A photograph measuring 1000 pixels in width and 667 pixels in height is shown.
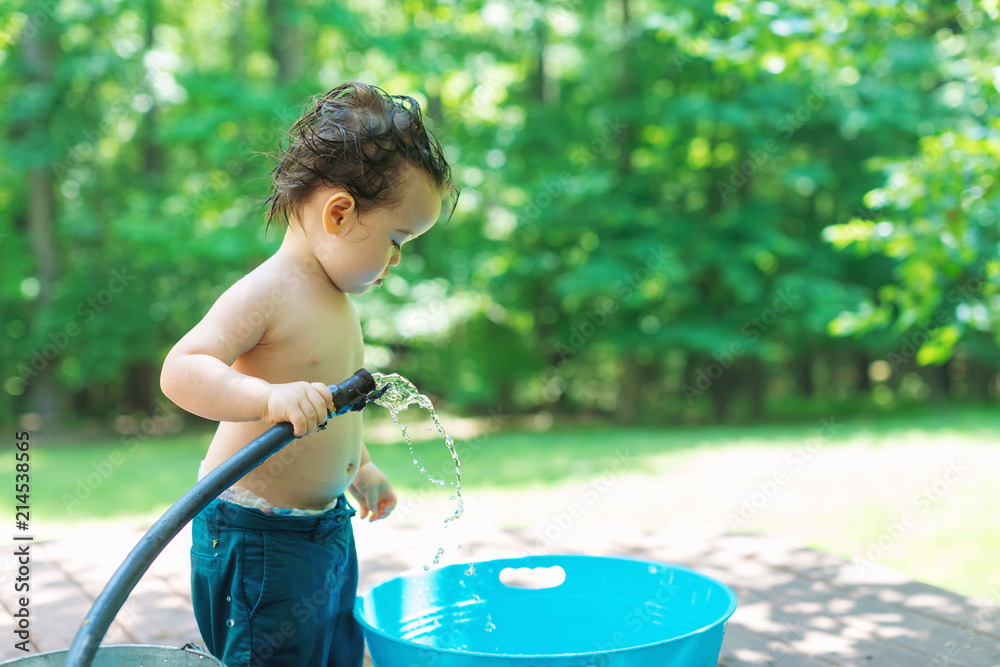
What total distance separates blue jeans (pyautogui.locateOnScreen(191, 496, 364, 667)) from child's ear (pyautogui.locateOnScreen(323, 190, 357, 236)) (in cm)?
53

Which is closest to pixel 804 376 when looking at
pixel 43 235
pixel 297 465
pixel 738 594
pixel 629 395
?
pixel 629 395

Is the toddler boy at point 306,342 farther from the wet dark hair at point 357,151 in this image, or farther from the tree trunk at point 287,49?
the tree trunk at point 287,49

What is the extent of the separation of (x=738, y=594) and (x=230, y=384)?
6.12 feet

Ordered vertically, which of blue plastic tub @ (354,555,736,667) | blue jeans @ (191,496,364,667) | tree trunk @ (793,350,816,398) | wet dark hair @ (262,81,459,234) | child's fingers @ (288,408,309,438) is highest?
wet dark hair @ (262,81,459,234)

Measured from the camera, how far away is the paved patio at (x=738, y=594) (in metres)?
2.18

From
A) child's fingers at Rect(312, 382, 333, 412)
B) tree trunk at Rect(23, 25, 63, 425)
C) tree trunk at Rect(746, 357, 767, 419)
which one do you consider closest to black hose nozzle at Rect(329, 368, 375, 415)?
child's fingers at Rect(312, 382, 333, 412)

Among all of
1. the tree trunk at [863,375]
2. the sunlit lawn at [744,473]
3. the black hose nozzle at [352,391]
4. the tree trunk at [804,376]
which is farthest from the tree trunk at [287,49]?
the tree trunk at [804,376]

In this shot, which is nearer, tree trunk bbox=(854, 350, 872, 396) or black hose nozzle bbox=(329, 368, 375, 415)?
black hose nozzle bbox=(329, 368, 375, 415)

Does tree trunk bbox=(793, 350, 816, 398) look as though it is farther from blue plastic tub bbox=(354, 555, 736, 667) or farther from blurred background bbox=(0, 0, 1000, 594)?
blue plastic tub bbox=(354, 555, 736, 667)

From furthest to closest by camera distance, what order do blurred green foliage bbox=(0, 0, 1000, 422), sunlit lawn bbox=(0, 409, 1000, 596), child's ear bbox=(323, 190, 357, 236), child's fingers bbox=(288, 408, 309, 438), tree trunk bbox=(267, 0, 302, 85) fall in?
1. tree trunk bbox=(267, 0, 302, 85)
2. blurred green foliage bbox=(0, 0, 1000, 422)
3. sunlit lawn bbox=(0, 409, 1000, 596)
4. child's ear bbox=(323, 190, 357, 236)
5. child's fingers bbox=(288, 408, 309, 438)

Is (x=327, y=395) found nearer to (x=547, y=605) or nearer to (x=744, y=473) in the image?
(x=547, y=605)

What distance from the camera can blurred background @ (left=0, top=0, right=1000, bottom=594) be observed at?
8508mm

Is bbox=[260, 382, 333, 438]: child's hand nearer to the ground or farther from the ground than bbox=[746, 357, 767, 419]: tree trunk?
farther from the ground

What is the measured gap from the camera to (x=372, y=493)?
1912mm
